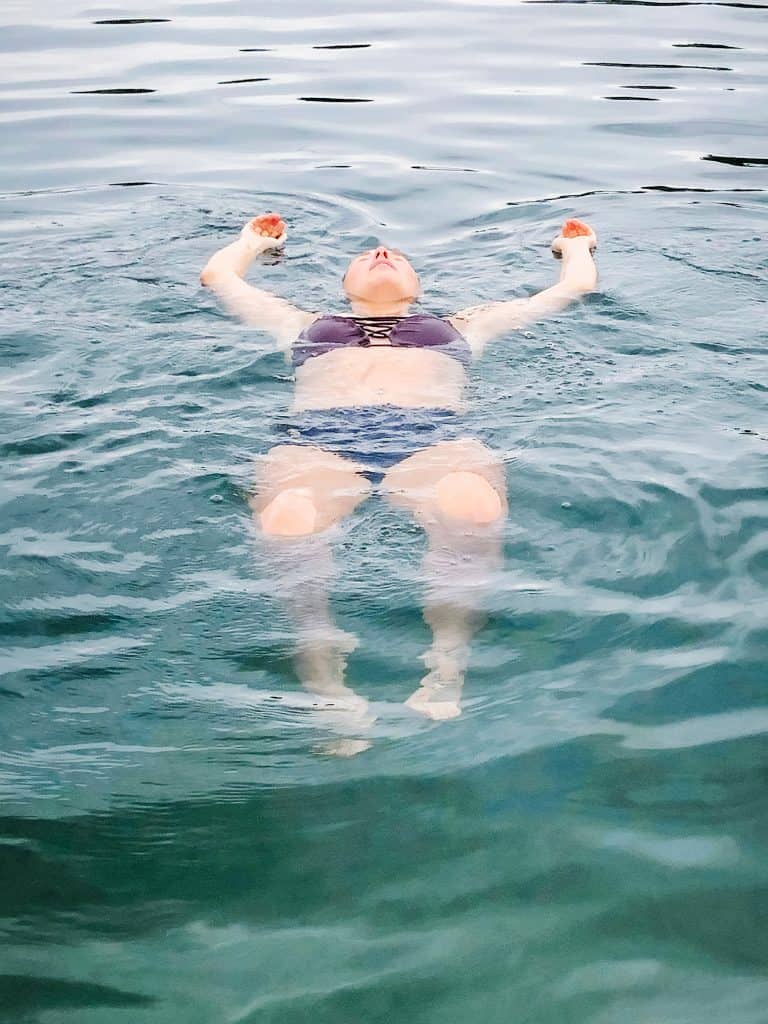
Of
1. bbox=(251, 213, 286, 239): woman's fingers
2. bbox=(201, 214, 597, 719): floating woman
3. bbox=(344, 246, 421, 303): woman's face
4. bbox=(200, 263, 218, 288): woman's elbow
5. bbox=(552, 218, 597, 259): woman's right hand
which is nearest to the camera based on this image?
bbox=(201, 214, 597, 719): floating woman

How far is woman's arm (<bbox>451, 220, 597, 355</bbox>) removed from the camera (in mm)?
6574

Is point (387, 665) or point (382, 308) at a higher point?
point (382, 308)

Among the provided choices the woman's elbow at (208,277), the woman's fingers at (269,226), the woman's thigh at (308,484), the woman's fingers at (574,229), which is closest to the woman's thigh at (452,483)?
the woman's thigh at (308,484)

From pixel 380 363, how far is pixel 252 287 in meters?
1.43

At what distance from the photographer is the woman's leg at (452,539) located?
402 cm

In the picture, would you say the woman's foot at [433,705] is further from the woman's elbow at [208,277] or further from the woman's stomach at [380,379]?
the woman's elbow at [208,277]

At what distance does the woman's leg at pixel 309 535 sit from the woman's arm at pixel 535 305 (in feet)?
5.22

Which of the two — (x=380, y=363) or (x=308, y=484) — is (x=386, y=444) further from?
(x=380, y=363)

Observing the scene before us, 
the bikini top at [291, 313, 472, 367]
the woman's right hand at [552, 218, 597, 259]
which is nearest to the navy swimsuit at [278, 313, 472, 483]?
the bikini top at [291, 313, 472, 367]

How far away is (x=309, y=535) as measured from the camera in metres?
4.68

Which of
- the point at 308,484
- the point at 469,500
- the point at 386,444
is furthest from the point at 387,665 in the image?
the point at 386,444

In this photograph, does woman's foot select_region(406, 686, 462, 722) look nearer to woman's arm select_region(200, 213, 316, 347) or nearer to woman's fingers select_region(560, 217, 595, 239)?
woman's arm select_region(200, 213, 316, 347)

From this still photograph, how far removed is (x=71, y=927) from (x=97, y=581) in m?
1.61

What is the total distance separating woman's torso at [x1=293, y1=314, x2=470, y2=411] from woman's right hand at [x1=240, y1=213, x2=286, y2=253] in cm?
148
